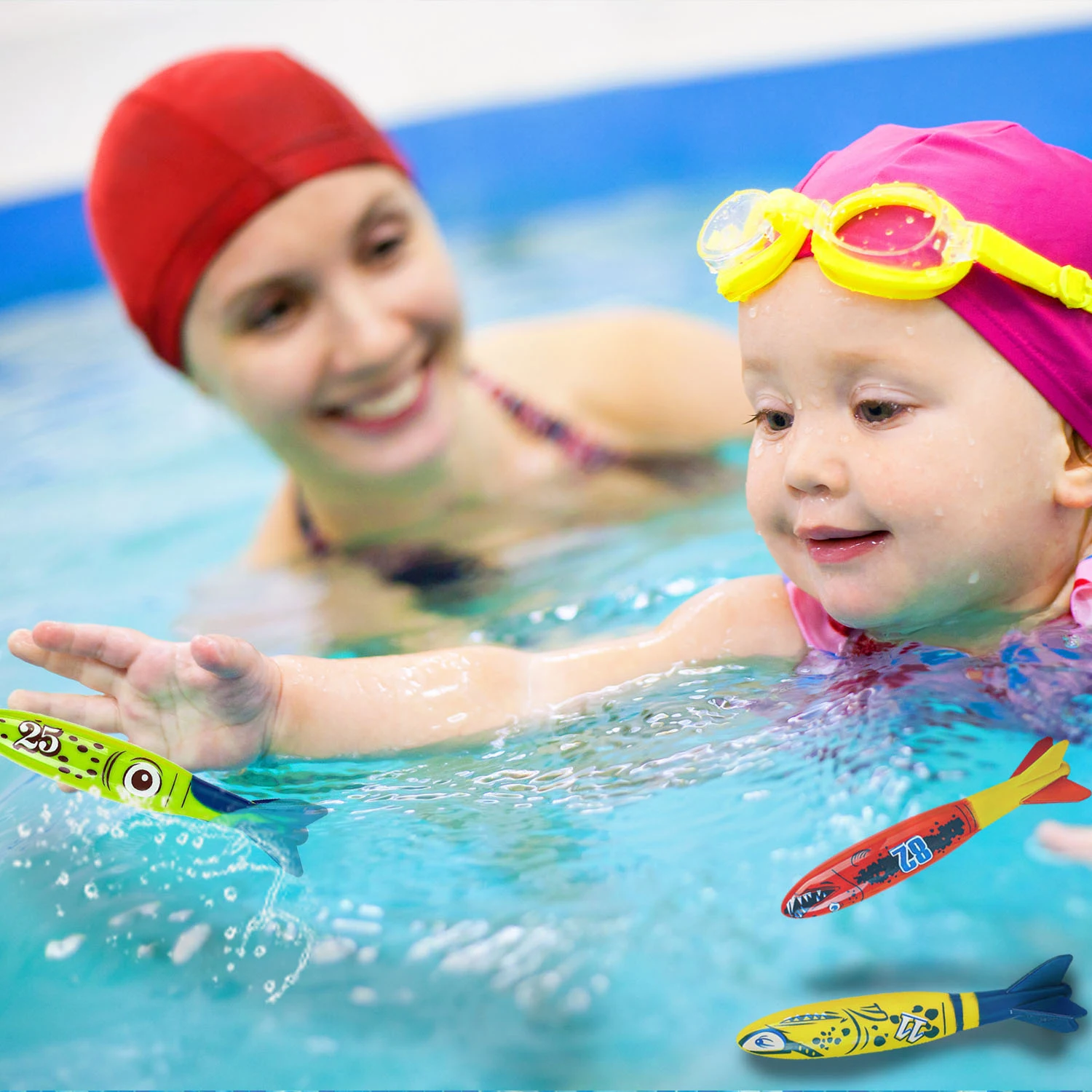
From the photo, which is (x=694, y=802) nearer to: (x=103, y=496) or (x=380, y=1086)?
(x=380, y=1086)

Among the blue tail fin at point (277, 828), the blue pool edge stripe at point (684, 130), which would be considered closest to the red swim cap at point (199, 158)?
the blue tail fin at point (277, 828)

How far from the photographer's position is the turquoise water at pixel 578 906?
3.94 feet

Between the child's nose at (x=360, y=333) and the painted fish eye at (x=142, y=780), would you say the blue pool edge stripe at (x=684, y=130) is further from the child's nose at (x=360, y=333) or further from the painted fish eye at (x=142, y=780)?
the painted fish eye at (x=142, y=780)

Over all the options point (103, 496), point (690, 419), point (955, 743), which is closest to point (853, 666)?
point (955, 743)

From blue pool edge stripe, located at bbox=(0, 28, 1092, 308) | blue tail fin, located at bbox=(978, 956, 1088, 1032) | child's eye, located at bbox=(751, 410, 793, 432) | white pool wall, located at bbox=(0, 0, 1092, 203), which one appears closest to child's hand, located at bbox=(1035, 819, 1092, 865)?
blue tail fin, located at bbox=(978, 956, 1088, 1032)

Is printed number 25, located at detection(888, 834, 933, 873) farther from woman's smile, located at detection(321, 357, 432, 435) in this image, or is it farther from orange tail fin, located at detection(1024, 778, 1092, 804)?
woman's smile, located at detection(321, 357, 432, 435)

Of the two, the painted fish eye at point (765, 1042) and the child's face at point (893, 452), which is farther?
the child's face at point (893, 452)

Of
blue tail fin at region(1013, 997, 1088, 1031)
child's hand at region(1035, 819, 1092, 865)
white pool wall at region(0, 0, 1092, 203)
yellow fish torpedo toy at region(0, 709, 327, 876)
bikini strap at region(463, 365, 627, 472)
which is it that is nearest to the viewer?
blue tail fin at region(1013, 997, 1088, 1031)

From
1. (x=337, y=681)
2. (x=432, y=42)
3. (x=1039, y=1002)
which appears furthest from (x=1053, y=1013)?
(x=432, y=42)

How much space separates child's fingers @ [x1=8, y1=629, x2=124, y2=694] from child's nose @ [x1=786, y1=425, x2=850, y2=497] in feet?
2.51

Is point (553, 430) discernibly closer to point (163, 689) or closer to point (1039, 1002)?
point (163, 689)

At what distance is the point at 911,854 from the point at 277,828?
0.68m

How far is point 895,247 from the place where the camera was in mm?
1296

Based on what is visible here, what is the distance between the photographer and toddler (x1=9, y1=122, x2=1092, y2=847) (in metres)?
1.31
